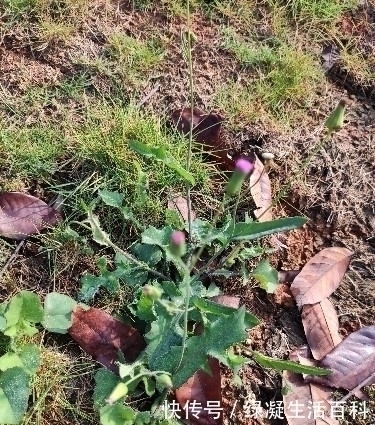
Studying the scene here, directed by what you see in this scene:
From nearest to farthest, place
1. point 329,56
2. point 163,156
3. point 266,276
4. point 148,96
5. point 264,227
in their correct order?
point 264,227, point 163,156, point 266,276, point 148,96, point 329,56

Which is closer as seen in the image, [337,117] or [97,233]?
[337,117]

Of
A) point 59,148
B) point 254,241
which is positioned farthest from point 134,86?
point 254,241

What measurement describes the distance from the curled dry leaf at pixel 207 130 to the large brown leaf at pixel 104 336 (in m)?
0.58

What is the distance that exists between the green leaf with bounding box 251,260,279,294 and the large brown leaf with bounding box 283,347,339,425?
0.22 meters

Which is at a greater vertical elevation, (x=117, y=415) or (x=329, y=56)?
(x=329, y=56)

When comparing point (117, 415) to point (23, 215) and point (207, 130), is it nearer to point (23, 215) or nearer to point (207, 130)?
point (23, 215)

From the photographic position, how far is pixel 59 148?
189 centimetres

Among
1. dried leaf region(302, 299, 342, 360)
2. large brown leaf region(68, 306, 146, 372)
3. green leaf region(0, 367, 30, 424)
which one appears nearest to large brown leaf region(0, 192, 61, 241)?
large brown leaf region(68, 306, 146, 372)

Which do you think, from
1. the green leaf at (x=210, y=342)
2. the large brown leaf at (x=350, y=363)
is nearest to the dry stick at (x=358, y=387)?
the large brown leaf at (x=350, y=363)

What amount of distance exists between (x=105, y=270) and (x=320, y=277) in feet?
1.97

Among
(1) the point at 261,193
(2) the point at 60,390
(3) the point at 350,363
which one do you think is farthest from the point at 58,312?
(3) the point at 350,363

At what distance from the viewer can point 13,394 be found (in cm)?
157

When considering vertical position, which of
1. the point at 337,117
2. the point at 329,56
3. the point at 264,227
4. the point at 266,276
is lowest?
the point at 266,276

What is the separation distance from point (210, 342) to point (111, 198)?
0.49 metres
